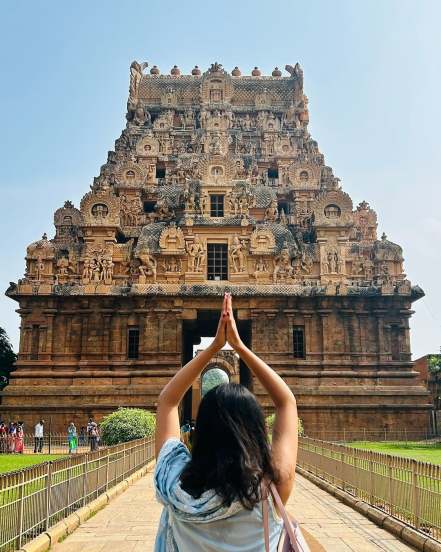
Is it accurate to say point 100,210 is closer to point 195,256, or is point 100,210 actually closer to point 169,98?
point 195,256

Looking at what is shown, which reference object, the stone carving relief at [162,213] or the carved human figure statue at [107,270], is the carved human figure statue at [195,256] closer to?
the stone carving relief at [162,213]

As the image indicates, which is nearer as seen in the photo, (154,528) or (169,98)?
(154,528)

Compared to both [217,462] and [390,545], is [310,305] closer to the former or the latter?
[390,545]

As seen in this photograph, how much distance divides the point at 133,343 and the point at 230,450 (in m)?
29.9

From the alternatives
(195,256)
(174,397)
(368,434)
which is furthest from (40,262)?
(174,397)

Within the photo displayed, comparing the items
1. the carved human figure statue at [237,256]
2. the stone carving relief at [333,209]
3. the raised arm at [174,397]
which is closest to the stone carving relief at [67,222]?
the carved human figure statue at [237,256]

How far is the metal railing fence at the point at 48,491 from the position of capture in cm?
700

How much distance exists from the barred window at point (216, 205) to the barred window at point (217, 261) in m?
2.20

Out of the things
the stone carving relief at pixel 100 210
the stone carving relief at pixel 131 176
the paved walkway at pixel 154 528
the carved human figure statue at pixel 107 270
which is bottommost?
the paved walkway at pixel 154 528

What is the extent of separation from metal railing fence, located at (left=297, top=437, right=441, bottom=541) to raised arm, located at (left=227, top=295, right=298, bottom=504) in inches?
226

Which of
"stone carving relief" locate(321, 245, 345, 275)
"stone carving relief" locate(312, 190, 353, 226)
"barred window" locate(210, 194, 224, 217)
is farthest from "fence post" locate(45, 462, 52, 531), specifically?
"stone carving relief" locate(312, 190, 353, 226)

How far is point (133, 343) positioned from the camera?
31938 millimetres

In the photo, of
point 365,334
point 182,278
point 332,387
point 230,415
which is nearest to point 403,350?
point 365,334

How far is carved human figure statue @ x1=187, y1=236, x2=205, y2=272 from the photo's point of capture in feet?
105
